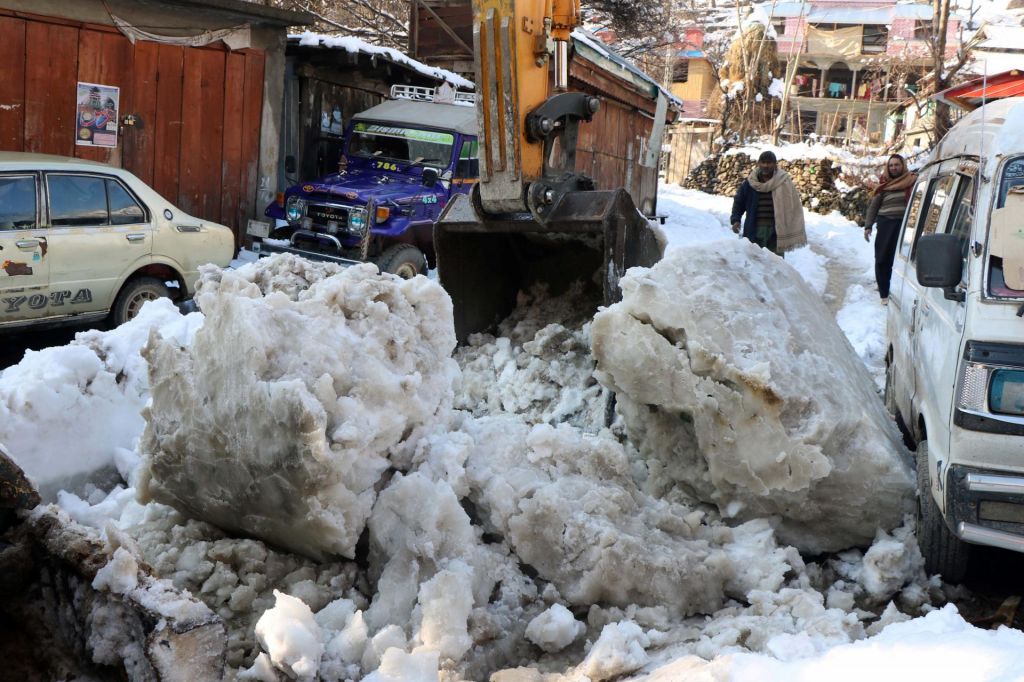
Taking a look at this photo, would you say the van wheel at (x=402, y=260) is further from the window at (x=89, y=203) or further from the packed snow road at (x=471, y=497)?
the packed snow road at (x=471, y=497)

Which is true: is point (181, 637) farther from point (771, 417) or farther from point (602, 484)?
point (771, 417)

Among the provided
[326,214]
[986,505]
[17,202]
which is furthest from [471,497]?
[326,214]

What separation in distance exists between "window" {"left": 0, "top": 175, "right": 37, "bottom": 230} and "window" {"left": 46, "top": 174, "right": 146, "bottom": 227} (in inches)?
6.3

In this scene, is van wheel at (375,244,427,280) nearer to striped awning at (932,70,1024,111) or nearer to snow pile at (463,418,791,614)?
snow pile at (463,418,791,614)

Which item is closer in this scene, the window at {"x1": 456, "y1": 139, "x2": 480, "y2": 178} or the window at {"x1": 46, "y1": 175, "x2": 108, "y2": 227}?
the window at {"x1": 46, "y1": 175, "x2": 108, "y2": 227}

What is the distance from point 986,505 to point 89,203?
23.9 feet

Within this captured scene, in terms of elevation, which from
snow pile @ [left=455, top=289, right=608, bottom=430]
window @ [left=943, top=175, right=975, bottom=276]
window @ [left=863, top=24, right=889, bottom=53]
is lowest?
snow pile @ [left=455, top=289, right=608, bottom=430]

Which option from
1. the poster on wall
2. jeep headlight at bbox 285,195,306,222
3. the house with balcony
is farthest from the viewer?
the house with balcony

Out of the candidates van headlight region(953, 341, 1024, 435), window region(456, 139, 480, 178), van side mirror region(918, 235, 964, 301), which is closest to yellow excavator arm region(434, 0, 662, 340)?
van side mirror region(918, 235, 964, 301)

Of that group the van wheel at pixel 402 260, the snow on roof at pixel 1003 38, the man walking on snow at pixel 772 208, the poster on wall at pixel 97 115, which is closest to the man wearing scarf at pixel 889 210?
A: the man walking on snow at pixel 772 208

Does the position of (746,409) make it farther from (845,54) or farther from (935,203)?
(845,54)

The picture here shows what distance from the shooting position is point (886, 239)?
10.5 metres

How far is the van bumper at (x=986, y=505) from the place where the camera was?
357 cm

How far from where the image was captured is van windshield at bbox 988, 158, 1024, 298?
3.79 metres
